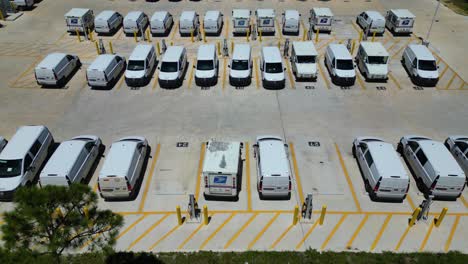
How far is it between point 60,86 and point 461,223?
2530 centimetres

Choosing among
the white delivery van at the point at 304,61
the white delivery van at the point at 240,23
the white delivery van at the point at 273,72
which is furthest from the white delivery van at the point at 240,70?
the white delivery van at the point at 240,23

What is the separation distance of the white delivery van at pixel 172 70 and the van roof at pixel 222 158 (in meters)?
9.42

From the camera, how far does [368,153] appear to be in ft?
54.7

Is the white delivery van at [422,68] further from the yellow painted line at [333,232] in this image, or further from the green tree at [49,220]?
the green tree at [49,220]

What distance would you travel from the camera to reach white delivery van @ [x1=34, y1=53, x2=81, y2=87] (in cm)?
2384

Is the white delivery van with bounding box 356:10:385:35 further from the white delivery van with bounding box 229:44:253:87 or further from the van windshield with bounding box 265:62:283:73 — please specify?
the white delivery van with bounding box 229:44:253:87

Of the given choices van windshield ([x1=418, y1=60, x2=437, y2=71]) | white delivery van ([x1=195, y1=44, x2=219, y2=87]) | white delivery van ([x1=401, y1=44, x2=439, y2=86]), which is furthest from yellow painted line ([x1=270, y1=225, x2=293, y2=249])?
van windshield ([x1=418, y1=60, x2=437, y2=71])

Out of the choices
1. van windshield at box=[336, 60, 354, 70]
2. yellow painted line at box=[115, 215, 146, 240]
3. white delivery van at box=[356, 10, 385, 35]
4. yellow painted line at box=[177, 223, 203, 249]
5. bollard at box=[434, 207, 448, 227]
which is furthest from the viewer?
Result: white delivery van at box=[356, 10, 385, 35]

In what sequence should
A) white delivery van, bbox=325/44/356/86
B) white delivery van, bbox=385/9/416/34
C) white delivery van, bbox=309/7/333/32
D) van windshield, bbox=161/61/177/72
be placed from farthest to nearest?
white delivery van, bbox=309/7/333/32
white delivery van, bbox=385/9/416/34
van windshield, bbox=161/61/177/72
white delivery van, bbox=325/44/356/86

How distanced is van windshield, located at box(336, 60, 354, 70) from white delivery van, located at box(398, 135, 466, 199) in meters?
8.80

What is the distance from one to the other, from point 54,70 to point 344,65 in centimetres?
2012

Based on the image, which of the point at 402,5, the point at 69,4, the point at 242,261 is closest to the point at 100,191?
the point at 242,261

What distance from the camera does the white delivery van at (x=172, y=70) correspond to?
24281 millimetres

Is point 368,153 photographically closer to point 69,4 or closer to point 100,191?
point 100,191
